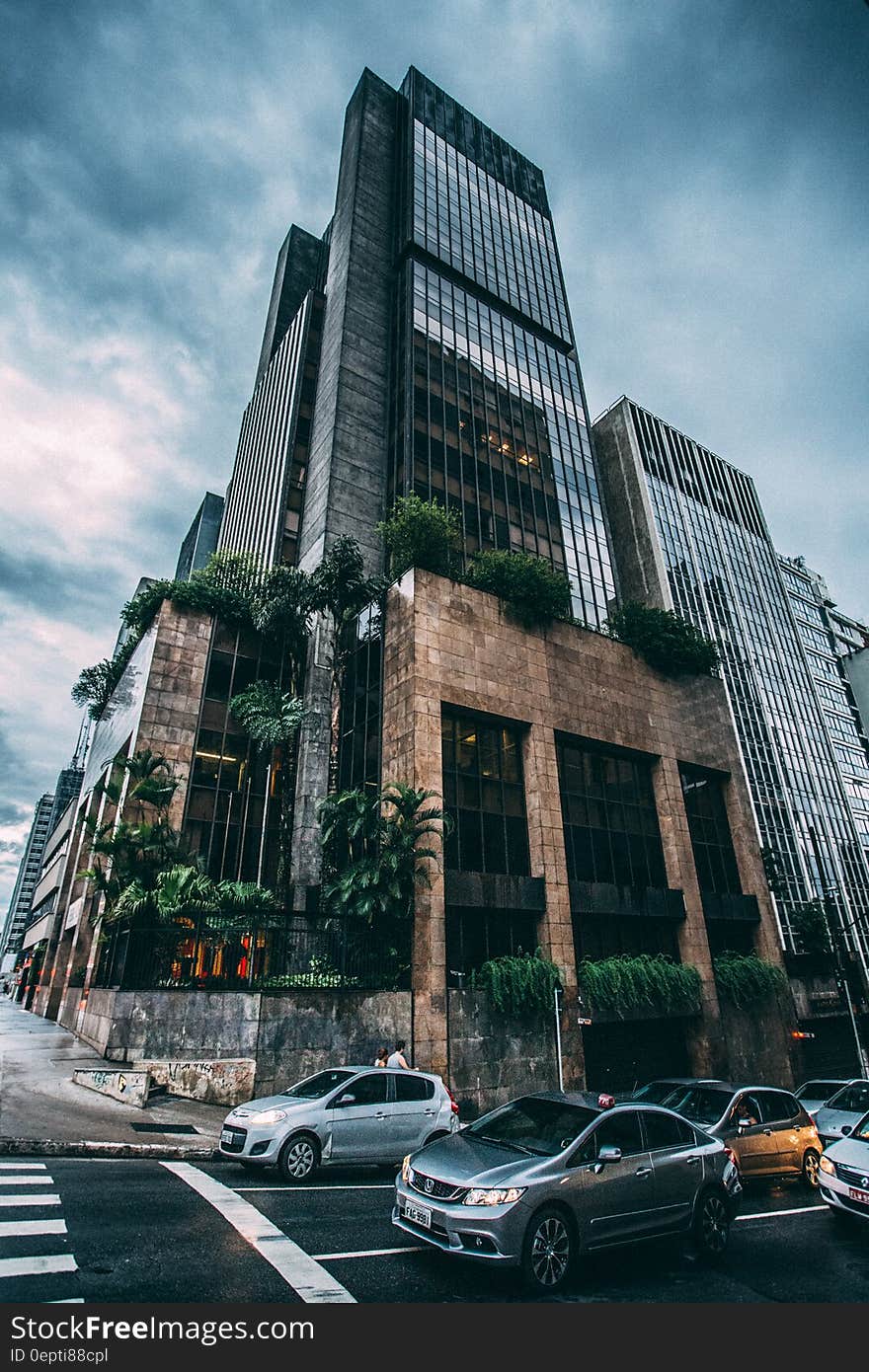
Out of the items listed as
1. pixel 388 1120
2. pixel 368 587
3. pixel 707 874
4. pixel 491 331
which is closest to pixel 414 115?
pixel 491 331

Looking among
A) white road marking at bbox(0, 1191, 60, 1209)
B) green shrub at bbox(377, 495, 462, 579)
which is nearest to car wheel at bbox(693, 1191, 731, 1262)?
white road marking at bbox(0, 1191, 60, 1209)

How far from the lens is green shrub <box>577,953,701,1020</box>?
21.3 m

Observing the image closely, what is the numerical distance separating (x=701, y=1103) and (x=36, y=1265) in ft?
35.6

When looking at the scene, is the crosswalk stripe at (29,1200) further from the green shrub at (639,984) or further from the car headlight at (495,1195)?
the green shrub at (639,984)

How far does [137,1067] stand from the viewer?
1448 cm

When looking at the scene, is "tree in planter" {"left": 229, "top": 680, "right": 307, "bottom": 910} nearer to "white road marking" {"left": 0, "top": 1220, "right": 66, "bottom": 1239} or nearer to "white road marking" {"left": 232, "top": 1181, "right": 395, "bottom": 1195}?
"white road marking" {"left": 232, "top": 1181, "right": 395, "bottom": 1195}

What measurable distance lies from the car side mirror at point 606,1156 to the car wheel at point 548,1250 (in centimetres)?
69

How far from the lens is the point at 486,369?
47.8m

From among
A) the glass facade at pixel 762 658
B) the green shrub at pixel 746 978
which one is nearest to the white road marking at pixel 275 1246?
the green shrub at pixel 746 978

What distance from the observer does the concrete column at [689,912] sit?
76.9 ft

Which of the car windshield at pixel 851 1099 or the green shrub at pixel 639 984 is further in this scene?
the green shrub at pixel 639 984

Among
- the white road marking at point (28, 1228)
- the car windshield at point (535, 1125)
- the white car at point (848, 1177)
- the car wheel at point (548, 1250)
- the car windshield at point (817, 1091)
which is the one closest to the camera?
the car wheel at point (548, 1250)

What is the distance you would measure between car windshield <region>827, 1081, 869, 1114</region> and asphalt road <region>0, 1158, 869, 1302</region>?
7.33 meters

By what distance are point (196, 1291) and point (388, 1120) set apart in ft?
21.0
